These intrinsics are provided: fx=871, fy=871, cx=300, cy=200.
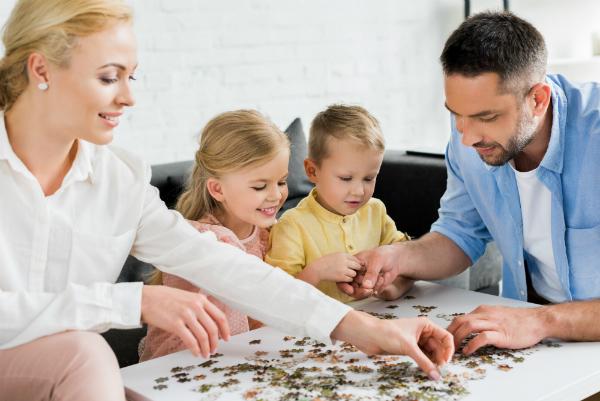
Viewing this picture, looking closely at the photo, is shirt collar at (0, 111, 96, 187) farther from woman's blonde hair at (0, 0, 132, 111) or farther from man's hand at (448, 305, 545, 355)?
man's hand at (448, 305, 545, 355)

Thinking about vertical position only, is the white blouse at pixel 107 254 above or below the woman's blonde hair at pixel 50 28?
below

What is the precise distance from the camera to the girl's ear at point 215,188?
2408mm

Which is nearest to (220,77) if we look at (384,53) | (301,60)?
(301,60)

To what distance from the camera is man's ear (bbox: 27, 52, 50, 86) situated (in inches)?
71.7

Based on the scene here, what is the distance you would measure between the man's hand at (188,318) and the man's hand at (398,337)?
275mm

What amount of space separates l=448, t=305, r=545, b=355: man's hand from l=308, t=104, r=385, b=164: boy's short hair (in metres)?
0.74

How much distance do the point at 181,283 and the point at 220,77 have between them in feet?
7.16

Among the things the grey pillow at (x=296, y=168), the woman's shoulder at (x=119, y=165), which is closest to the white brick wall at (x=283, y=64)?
the grey pillow at (x=296, y=168)

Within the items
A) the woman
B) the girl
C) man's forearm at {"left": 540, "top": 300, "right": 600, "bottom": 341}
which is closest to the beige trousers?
the woman

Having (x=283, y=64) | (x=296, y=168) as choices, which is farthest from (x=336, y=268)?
(x=283, y=64)

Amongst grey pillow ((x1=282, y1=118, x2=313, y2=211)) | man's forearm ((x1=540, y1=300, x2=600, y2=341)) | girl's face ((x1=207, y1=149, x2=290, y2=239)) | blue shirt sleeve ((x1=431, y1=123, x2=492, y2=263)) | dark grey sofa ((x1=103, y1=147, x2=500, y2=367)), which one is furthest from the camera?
grey pillow ((x1=282, y1=118, x2=313, y2=211))

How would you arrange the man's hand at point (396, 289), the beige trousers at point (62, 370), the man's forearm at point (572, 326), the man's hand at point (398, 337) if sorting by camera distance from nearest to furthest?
1. the beige trousers at point (62, 370)
2. the man's hand at point (398, 337)
3. the man's forearm at point (572, 326)
4. the man's hand at point (396, 289)

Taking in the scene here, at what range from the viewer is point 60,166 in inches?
76.5

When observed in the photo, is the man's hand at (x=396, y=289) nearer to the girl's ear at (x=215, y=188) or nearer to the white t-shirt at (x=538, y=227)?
the white t-shirt at (x=538, y=227)
